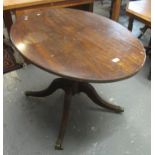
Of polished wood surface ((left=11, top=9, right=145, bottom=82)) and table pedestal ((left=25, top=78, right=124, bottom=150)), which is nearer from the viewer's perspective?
polished wood surface ((left=11, top=9, right=145, bottom=82))

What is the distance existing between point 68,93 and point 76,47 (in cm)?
41

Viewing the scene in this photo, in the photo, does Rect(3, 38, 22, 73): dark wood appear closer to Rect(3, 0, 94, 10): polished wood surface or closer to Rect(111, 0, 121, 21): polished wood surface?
Rect(3, 0, 94, 10): polished wood surface

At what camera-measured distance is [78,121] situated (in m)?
1.56

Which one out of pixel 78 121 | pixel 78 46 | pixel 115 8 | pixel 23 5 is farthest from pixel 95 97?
pixel 115 8

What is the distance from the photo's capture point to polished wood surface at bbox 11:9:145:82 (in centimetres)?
100

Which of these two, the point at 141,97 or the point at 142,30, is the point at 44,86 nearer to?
the point at 141,97

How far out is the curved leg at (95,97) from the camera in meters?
1.53

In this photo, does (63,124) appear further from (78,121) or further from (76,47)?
(76,47)

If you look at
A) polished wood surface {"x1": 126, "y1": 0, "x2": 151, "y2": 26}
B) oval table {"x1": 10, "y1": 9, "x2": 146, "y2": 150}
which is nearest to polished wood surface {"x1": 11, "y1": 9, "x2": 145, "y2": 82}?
oval table {"x1": 10, "y1": 9, "x2": 146, "y2": 150}

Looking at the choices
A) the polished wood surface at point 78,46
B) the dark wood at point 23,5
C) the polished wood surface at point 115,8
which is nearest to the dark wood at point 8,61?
the dark wood at point 23,5

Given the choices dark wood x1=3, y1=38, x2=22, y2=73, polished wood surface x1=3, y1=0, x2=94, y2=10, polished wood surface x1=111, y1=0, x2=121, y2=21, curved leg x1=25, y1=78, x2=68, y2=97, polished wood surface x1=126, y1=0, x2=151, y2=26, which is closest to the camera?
curved leg x1=25, y1=78, x2=68, y2=97

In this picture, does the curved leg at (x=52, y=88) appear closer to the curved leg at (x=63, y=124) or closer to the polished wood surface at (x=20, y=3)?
the curved leg at (x=63, y=124)

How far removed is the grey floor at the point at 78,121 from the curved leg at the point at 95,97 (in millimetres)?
56

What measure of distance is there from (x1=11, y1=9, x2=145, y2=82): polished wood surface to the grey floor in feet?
2.10
